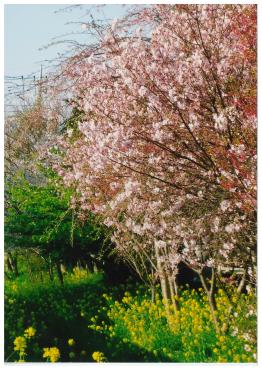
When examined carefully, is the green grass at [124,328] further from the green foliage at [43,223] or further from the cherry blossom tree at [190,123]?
the cherry blossom tree at [190,123]

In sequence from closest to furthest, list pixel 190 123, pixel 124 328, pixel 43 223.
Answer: pixel 190 123 < pixel 124 328 < pixel 43 223

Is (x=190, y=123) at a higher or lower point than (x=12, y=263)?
higher

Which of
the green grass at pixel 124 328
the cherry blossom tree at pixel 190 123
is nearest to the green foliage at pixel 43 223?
the green grass at pixel 124 328

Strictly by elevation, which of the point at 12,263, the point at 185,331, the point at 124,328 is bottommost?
the point at 124,328

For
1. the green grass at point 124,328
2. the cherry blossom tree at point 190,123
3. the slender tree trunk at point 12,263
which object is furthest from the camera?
the slender tree trunk at point 12,263

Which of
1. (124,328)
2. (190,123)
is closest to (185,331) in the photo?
(124,328)

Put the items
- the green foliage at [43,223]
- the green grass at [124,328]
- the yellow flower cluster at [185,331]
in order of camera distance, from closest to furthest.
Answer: the yellow flower cluster at [185,331] < the green grass at [124,328] < the green foliage at [43,223]

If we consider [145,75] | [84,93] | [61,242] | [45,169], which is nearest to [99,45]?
[84,93]

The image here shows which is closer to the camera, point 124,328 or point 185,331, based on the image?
point 185,331

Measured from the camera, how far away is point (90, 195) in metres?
4.99

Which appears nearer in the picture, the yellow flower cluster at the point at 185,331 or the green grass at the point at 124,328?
the yellow flower cluster at the point at 185,331

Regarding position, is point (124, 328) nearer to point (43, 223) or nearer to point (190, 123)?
point (43, 223)

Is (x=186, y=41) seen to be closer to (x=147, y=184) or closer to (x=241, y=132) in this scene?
(x=241, y=132)

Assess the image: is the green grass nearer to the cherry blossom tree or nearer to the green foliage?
the green foliage
